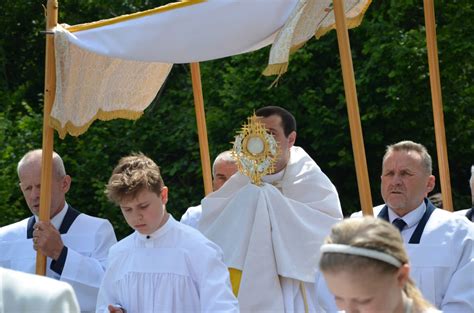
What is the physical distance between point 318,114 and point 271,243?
4675mm

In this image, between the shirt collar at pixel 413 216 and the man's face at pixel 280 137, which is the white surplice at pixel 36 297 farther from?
the man's face at pixel 280 137

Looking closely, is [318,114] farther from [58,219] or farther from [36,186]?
[36,186]

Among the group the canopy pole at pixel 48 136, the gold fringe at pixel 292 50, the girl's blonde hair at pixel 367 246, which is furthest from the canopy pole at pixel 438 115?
the girl's blonde hair at pixel 367 246

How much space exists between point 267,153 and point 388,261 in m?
3.28

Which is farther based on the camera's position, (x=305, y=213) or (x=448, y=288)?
(x=305, y=213)

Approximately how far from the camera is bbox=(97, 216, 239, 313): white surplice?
5.72 m

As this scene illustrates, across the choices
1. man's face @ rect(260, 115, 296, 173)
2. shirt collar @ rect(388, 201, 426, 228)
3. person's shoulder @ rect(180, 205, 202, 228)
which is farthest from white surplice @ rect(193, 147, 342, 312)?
person's shoulder @ rect(180, 205, 202, 228)

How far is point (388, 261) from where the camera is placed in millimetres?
3375

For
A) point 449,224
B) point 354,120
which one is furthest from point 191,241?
point 449,224

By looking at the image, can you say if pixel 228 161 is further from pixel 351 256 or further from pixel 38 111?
pixel 38 111

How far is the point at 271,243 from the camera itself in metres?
6.61

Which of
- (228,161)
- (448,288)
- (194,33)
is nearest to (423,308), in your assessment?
(448,288)

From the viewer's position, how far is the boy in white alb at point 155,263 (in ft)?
18.5

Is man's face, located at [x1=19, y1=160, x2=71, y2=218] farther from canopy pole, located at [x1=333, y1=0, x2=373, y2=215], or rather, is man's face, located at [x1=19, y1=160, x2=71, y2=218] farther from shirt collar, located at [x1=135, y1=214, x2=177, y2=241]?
canopy pole, located at [x1=333, y1=0, x2=373, y2=215]
